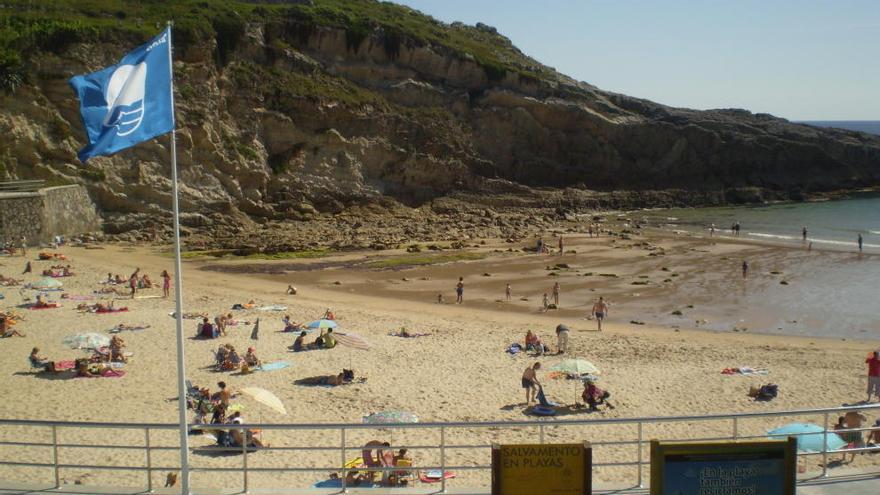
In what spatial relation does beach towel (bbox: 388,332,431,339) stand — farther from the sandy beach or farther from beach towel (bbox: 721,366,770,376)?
beach towel (bbox: 721,366,770,376)

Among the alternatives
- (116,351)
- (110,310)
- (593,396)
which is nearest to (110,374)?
(116,351)

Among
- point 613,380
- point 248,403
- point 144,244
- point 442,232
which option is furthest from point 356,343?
point 442,232

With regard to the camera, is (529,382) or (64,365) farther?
(64,365)

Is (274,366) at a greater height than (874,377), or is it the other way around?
(874,377)

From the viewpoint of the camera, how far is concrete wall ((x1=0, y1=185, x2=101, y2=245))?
35.7 m

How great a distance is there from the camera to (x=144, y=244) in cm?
4197

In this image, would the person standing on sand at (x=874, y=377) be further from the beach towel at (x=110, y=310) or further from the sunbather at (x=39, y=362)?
the beach towel at (x=110, y=310)

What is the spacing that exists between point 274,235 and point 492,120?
26113mm

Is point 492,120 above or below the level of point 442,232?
above

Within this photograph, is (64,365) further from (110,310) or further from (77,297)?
(77,297)

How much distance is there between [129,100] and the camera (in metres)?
8.17

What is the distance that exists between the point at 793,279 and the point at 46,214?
121ft

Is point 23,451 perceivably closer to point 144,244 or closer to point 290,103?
point 144,244

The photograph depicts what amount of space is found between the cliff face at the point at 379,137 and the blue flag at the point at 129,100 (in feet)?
121
